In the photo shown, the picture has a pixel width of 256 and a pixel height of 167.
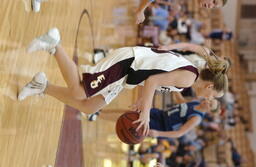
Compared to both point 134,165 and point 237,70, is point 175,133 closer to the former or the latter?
point 134,165

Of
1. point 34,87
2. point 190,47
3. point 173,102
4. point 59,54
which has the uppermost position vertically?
point 190,47

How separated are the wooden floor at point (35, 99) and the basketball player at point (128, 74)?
14cm

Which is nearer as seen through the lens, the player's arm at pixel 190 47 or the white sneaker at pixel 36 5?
the white sneaker at pixel 36 5

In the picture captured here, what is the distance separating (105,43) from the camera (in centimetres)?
456

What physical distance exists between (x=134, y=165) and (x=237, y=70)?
508cm

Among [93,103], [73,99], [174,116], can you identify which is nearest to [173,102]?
[174,116]

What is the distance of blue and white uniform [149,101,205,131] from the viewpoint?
3.61 m

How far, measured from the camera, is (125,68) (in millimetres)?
2562

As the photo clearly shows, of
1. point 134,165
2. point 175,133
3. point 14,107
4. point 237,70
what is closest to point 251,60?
point 237,70

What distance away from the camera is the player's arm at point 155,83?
2303mm

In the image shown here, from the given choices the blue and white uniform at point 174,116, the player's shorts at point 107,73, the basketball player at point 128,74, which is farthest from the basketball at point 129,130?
the blue and white uniform at point 174,116

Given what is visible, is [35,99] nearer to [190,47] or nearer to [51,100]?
[51,100]

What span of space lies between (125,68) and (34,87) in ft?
2.16

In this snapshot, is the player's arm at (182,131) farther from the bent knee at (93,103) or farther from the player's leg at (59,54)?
the player's leg at (59,54)
